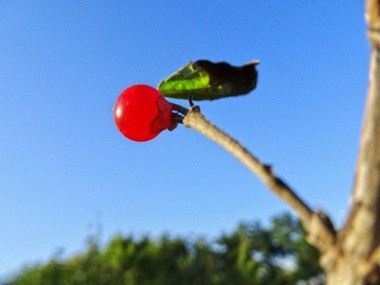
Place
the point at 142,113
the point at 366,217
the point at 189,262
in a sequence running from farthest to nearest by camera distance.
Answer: the point at 189,262 < the point at 142,113 < the point at 366,217

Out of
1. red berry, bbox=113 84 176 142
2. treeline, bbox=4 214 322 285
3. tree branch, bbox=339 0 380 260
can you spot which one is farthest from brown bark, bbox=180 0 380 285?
treeline, bbox=4 214 322 285

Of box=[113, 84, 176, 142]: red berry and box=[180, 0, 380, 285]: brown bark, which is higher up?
box=[113, 84, 176, 142]: red berry

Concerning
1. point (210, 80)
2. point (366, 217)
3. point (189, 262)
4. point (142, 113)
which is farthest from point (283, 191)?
point (189, 262)

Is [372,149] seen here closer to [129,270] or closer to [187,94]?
[187,94]

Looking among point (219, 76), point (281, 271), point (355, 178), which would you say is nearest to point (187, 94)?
point (219, 76)

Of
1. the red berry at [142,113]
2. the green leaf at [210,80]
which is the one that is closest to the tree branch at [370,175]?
the green leaf at [210,80]

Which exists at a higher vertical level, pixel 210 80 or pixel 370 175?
pixel 210 80

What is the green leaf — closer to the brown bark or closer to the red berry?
the red berry

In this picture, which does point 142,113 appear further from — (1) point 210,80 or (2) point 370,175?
(2) point 370,175
